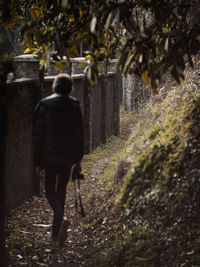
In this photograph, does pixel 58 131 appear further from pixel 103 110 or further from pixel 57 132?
pixel 103 110

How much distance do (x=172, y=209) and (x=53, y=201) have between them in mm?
1760

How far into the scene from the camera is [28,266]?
225 inches

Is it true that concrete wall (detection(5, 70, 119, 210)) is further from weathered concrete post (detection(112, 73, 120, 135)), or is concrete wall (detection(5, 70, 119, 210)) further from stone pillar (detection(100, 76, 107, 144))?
weathered concrete post (detection(112, 73, 120, 135))

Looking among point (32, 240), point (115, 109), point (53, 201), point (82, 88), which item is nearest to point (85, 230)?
point (32, 240)

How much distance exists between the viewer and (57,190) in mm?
5906

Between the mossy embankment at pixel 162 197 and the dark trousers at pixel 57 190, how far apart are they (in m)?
0.78

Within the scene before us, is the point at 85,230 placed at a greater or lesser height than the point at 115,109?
lesser

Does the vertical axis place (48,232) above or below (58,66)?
below

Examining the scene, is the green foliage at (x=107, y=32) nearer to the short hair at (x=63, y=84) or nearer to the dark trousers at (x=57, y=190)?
the short hair at (x=63, y=84)

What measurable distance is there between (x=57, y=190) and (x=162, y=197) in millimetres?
1652

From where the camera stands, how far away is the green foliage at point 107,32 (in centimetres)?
415

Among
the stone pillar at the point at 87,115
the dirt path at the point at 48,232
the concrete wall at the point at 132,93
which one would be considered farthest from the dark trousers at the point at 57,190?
the concrete wall at the point at 132,93

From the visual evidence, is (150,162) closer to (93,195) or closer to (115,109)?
(93,195)

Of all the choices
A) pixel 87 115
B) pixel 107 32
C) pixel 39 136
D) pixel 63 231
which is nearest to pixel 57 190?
pixel 63 231
